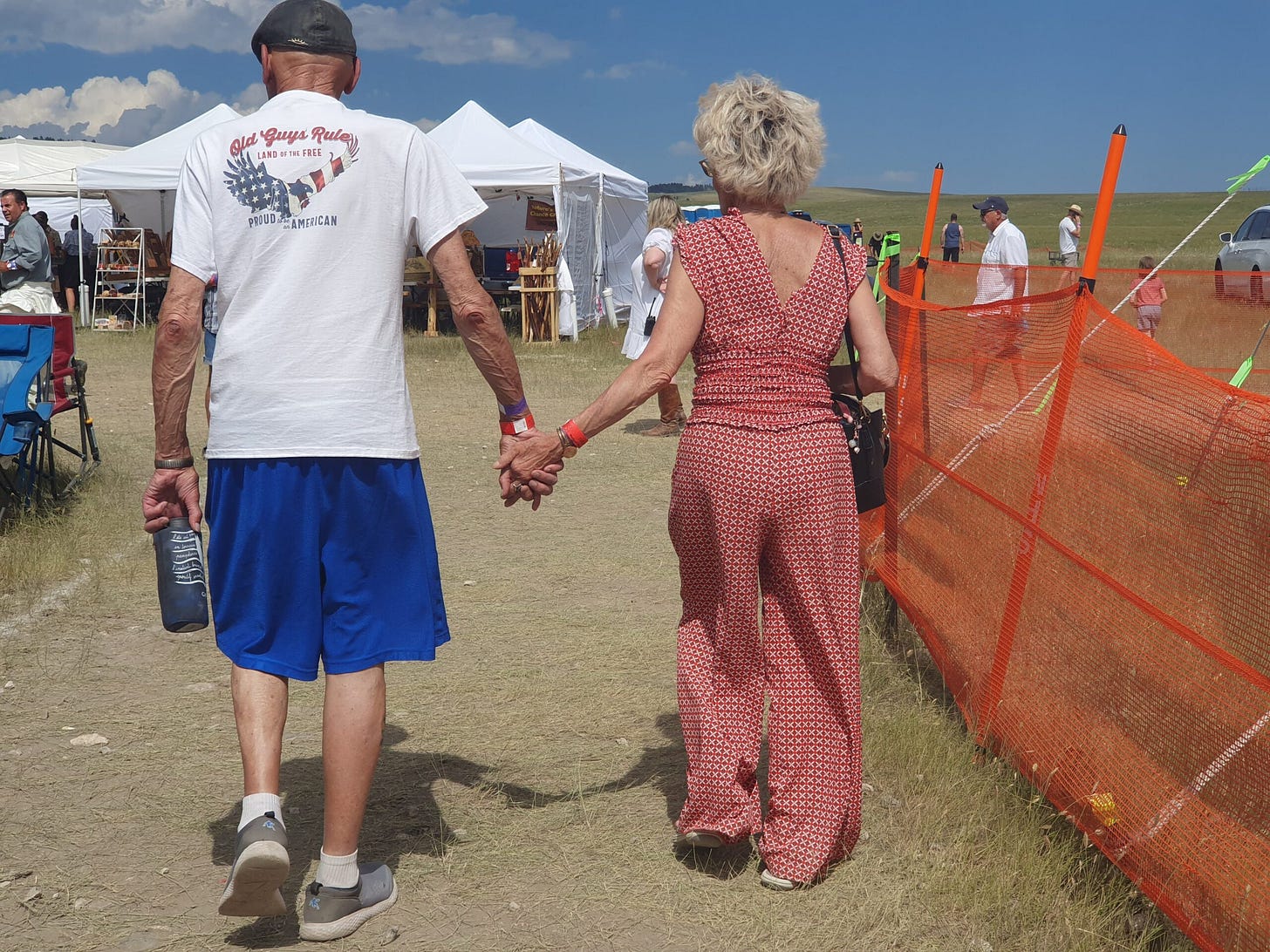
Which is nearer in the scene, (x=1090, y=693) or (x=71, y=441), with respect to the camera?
(x=1090, y=693)

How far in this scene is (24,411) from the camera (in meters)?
6.50

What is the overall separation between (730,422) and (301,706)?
2287mm

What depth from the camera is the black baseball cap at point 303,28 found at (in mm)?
2891

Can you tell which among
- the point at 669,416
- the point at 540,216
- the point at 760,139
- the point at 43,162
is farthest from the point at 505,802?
the point at 43,162

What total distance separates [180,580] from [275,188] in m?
0.96

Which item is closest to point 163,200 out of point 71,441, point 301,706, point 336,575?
point 71,441

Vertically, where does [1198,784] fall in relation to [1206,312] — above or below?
below

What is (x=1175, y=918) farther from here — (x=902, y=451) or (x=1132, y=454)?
(x=902, y=451)

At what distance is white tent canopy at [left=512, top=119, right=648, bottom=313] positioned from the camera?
20391mm

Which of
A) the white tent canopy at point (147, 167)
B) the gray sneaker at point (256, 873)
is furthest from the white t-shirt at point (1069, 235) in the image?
the gray sneaker at point (256, 873)

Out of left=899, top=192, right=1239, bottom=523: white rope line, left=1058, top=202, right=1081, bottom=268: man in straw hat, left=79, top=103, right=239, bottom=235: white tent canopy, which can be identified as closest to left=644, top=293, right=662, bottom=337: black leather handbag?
left=899, top=192, right=1239, bottom=523: white rope line

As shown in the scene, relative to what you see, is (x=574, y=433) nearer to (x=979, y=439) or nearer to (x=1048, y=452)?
(x=1048, y=452)

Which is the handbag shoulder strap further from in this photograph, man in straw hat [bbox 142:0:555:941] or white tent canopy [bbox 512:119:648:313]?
white tent canopy [bbox 512:119:648:313]

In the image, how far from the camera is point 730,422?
3.03m
